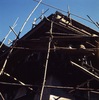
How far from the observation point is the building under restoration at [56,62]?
894 centimetres

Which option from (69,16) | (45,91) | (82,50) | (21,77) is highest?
(69,16)

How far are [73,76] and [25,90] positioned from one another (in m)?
2.53

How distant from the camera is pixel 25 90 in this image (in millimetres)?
10688

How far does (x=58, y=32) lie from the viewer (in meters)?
10.2

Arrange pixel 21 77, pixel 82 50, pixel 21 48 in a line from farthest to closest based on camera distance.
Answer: pixel 21 77
pixel 21 48
pixel 82 50

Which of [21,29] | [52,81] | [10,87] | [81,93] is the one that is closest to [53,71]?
[52,81]

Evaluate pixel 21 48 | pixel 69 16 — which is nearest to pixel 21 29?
pixel 21 48

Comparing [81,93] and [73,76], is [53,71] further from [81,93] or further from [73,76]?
[81,93]

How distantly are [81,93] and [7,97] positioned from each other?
13.7 feet

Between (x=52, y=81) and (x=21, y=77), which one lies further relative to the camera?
(x=21, y=77)

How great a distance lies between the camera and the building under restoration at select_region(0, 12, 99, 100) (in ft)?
29.3

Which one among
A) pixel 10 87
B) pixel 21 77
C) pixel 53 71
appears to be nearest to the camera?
pixel 53 71

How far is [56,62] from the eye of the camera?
31.8 ft

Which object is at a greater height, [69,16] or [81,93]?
[69,16]
